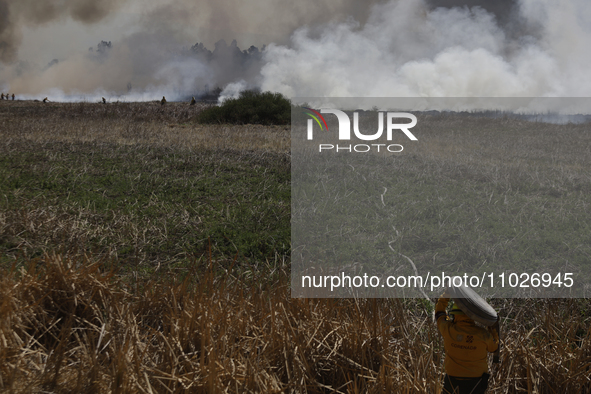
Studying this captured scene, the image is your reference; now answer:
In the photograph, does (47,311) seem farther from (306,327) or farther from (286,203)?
(286,203)

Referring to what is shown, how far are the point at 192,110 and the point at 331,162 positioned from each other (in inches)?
872

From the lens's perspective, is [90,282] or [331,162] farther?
[331,162]

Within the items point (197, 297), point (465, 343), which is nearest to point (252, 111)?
point (197, 297)

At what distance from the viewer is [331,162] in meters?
9.70

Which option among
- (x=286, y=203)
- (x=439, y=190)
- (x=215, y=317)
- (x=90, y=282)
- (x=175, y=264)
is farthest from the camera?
(x=439, y=190)

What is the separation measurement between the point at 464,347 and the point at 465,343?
0.8 inches

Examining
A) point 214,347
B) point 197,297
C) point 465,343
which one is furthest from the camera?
point 197,297

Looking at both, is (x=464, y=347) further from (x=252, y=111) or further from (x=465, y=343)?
(x=252, y=111)

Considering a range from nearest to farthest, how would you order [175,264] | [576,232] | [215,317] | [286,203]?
[215,317]
[175,264]
[576,232]
[286,203]

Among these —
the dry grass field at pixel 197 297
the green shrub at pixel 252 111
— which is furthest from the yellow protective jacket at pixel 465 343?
the green shrub at pixel 252 111

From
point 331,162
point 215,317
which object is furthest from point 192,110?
point 215,317

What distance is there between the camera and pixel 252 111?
24891mm

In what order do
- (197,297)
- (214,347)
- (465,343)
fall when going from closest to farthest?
(465,343) → (214,347) → (197,297)

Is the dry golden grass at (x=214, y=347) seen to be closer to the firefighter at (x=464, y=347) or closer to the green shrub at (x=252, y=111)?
the firefighter at (x=464, y=347)
